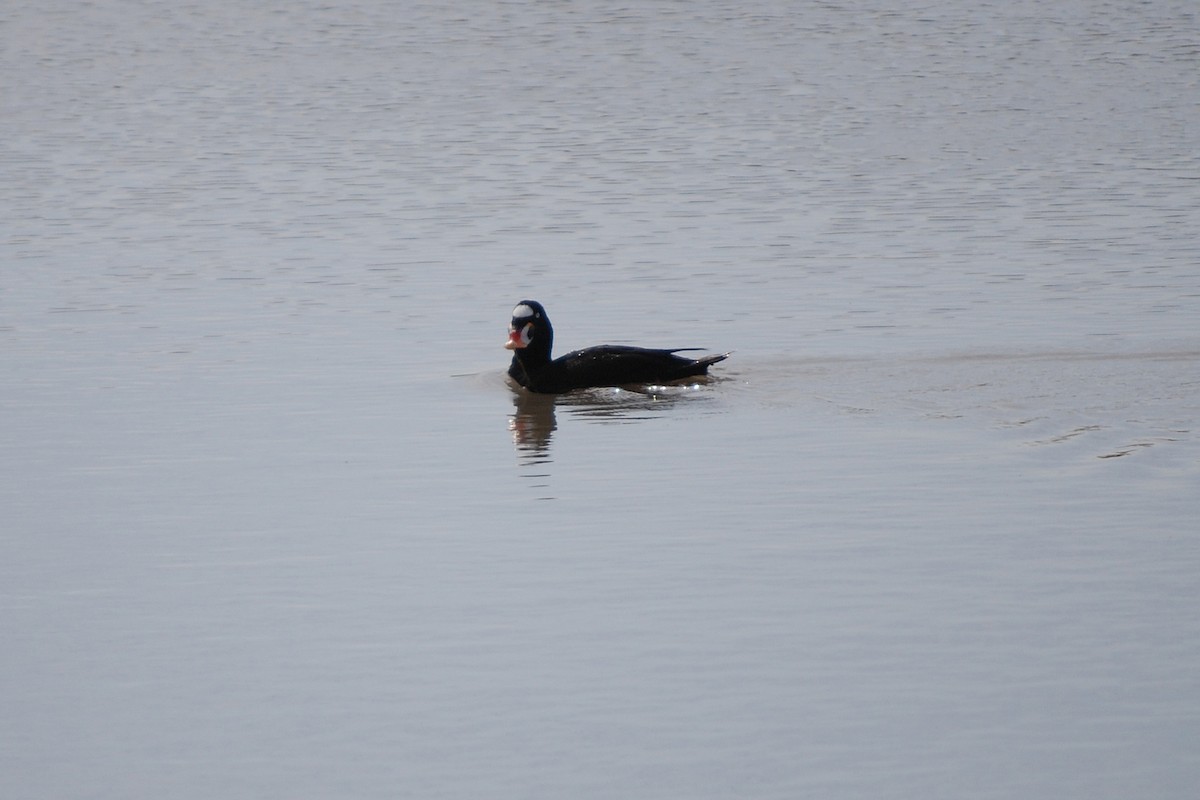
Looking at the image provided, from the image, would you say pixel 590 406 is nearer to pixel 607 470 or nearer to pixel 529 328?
pixel 529 328

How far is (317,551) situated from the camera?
10094 millimetres

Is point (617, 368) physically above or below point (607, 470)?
above

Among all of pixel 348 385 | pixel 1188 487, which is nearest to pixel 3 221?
pixel 348 385

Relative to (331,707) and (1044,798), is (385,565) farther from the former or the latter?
(1044,798)

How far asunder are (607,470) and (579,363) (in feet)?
9.55

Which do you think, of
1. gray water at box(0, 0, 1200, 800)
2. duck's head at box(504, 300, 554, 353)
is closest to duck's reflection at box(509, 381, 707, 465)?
gray water at box(0, 0, 1200, 800)

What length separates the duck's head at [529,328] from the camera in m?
14.9

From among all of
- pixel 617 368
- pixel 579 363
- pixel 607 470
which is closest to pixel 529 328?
pixel 579 363

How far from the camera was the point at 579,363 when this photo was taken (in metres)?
14.8

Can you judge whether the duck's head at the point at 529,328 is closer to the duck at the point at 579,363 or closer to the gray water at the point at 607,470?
the duck at the point at 579,363

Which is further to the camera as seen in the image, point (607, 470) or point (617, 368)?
point (617, 368)

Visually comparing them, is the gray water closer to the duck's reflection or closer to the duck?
the duck's reflection

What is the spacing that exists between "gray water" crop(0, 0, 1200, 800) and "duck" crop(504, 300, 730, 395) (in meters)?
0.18

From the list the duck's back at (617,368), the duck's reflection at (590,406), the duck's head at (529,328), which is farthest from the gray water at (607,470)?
the duck's head at (529,328)
